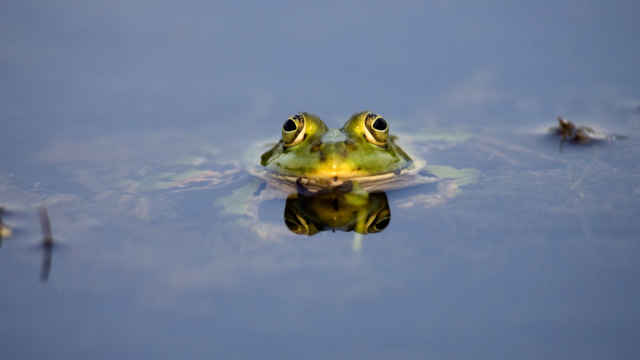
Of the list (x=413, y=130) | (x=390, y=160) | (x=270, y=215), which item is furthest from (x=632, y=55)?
(x=270, y=215)

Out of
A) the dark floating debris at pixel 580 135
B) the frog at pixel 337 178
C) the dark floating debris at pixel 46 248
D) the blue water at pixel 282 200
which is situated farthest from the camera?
the dark floating debris at pixel 580 135

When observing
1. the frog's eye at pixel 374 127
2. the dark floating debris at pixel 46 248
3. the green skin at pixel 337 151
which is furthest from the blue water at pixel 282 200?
the frog's eye at pixel 374 127

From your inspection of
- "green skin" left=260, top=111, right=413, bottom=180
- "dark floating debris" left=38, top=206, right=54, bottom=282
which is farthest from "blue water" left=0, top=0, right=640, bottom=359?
"green skin" left=260, top=111, right=413, bottom=180

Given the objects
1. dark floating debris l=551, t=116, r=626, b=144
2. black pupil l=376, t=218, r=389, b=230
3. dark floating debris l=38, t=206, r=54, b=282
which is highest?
dark floating debris l=551, t=116, r=626, b=144

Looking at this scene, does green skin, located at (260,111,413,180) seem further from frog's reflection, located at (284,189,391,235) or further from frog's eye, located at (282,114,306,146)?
frog's reflection, located at (284,189,391,235)

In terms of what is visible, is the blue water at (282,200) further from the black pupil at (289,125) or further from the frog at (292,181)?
the black pupil at (289,125)

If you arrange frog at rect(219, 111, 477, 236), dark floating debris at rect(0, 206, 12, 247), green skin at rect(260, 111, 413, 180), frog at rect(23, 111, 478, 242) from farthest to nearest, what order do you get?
green skin at rect(260, 111, 413, 180)
frog at rect(23, 111, 478, 242)
frog at rect(219, 111, 477, 236)
dark floating debris at rect(0, 206, 12, 247)

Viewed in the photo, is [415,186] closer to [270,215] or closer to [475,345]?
[270,215]
